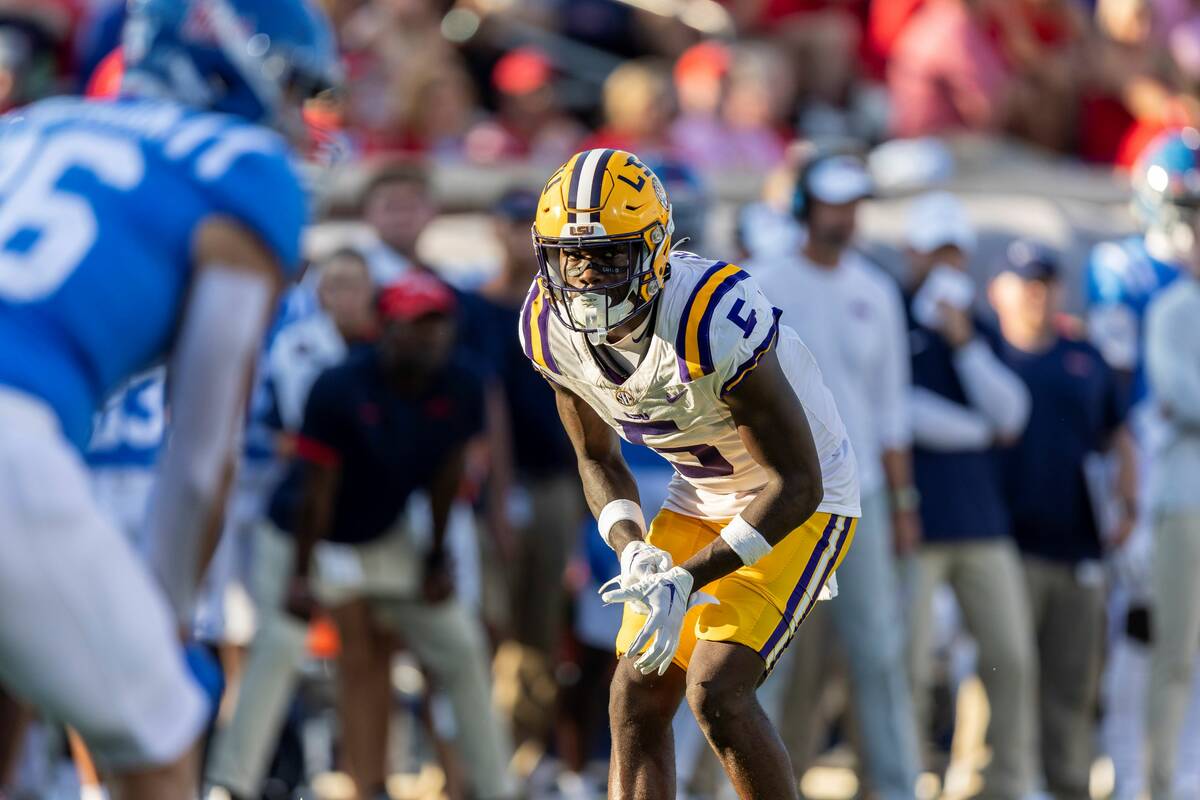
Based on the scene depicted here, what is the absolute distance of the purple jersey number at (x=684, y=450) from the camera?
4.29 metres

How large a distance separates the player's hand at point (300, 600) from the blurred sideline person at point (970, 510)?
7.78 ft

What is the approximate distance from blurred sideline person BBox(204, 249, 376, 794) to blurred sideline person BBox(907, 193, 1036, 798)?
89.4 inches

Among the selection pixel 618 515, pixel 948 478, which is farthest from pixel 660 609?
pixel 948 478

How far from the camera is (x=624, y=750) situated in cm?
460

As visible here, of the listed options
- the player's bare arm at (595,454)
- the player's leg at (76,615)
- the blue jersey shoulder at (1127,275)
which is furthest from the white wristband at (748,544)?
the blue jersey shoulder at (1127,275)

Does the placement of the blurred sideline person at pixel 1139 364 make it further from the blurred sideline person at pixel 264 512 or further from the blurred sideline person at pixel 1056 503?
the blurred sideline person at pixel 264 512

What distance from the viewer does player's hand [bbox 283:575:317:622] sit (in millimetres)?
7043

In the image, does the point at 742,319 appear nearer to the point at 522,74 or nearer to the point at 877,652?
the point at 877,652

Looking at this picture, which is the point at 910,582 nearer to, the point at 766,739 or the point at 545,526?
the point at 545,526

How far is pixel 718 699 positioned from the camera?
4.42 m

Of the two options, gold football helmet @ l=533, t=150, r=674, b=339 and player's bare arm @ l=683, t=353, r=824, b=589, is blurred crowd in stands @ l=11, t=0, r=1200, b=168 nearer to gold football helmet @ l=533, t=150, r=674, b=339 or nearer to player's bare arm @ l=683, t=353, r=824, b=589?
player's bare arm @ l=683, t=353, r=824, b=589

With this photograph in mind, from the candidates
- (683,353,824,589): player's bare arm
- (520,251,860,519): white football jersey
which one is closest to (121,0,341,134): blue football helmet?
(520,251,860,519): white football jersey

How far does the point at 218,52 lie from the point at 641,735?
1.88 metres

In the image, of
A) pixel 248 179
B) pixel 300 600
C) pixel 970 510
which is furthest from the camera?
pixel 970 510
